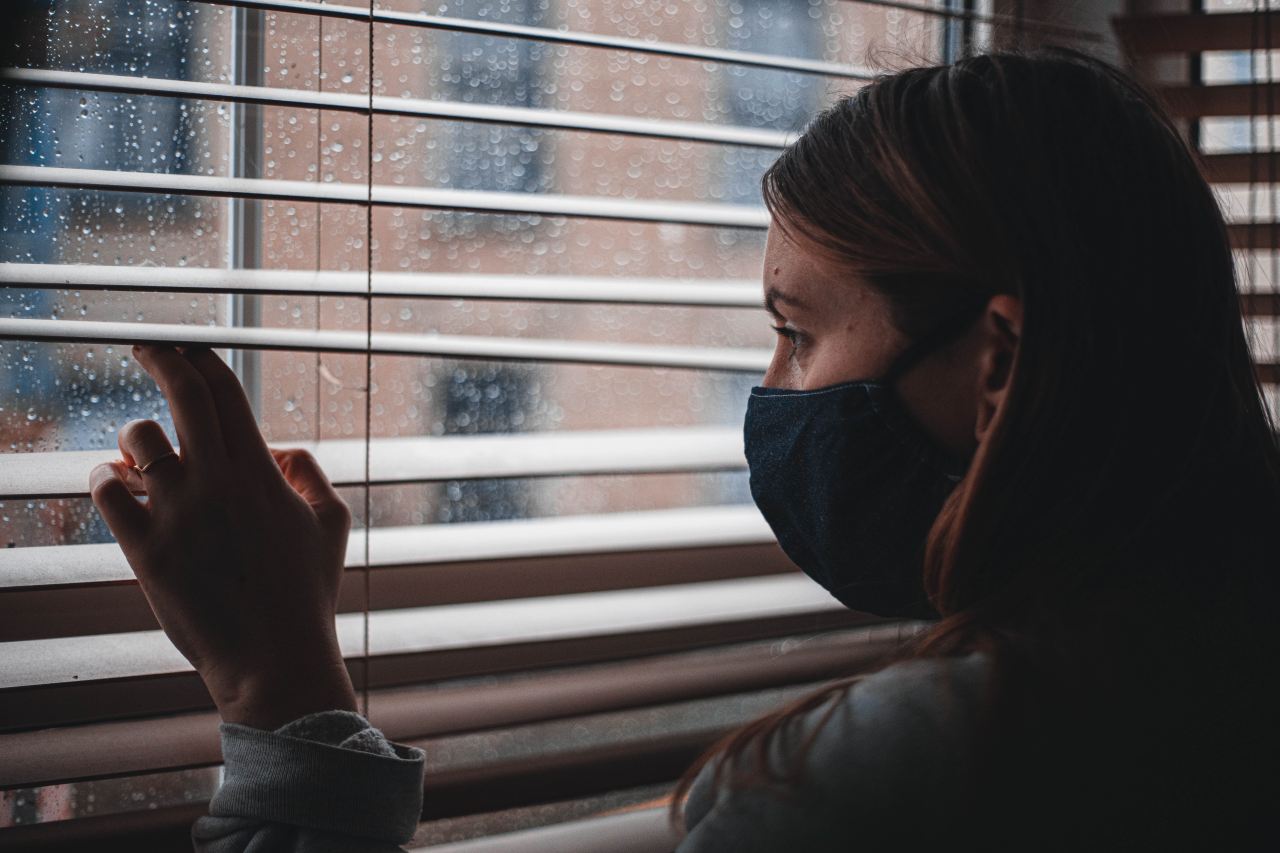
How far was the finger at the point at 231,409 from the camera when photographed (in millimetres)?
814

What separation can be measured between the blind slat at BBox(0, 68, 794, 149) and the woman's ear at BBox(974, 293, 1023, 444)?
41 centimetres

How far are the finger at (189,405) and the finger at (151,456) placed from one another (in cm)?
1

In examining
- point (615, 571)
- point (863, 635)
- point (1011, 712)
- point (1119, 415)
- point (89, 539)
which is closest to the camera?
point (1011, 712)

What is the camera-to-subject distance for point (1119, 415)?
0.77 meters

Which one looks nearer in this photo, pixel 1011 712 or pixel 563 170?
pixel 1011 712

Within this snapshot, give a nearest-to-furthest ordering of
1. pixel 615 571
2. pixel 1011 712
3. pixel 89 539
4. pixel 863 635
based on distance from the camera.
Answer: pixel 1011 712
pixel 89 539
pixel 615 571
pixel 863 635

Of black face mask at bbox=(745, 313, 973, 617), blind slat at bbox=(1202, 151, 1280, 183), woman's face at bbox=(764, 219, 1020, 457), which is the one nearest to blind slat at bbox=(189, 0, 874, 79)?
woman's face at bbox=(764, 219, 1020, 457)

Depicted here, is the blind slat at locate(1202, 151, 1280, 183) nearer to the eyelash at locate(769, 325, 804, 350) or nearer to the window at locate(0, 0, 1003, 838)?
the window at locate(0, 0, 1003, 838)

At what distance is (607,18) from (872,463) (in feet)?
1.88

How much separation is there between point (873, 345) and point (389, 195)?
44cm

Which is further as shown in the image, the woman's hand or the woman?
the woman's hand

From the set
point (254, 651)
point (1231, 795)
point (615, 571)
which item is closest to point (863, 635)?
point (615, 571)

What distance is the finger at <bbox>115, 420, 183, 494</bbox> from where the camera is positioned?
0.79m

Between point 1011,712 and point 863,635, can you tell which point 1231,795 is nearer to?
point 1011,712
